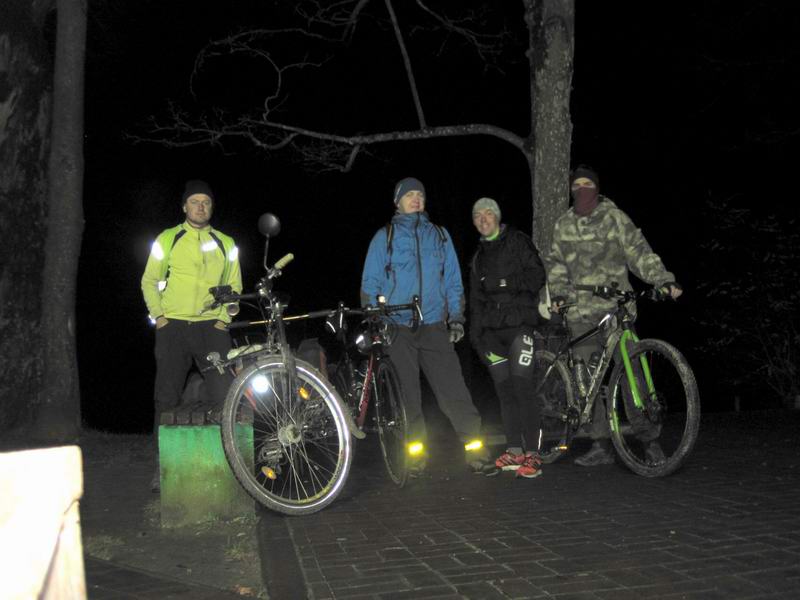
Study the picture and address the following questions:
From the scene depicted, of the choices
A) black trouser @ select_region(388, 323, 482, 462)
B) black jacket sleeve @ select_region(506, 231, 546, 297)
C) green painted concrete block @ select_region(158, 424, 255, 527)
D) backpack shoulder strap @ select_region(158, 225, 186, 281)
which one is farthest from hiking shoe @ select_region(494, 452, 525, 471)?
backpack shoulder strap @ select_region(158, 225, 186, 281)

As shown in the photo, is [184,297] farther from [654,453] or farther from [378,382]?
[654,453]

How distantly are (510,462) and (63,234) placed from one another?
5.93 metres

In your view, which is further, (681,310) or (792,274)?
(681,310)

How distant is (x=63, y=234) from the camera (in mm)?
9875

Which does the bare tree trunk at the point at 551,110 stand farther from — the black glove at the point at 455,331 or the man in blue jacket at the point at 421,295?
the man in blue jacket at the point at 421,295

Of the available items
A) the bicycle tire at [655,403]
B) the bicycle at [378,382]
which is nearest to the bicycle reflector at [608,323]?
the bicycle tire at [655,403]

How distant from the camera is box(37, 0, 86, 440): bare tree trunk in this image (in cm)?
987

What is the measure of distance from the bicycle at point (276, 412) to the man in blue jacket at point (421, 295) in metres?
1.12

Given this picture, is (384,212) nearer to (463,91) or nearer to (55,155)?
(463,91)

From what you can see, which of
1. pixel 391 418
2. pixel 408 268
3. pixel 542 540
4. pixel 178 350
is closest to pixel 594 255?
pixel 408 268

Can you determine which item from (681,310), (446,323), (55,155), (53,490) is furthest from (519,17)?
(53,490)

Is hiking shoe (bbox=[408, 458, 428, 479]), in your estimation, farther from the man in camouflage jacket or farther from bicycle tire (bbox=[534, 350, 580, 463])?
the man in camouflage jacket

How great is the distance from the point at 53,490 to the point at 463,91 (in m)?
27.3

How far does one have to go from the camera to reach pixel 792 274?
13.8m
